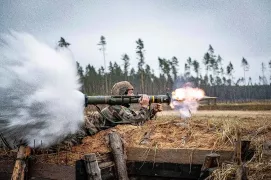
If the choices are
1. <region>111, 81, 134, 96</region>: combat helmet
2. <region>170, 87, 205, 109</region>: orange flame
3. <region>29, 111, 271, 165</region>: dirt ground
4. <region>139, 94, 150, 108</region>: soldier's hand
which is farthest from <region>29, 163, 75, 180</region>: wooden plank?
<region>111, 81, 134, 96</region>: combat helmet

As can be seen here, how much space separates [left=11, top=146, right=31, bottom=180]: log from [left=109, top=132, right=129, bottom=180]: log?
192 centimetres

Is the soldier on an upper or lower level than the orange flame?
lower

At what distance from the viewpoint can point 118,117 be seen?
801 cm

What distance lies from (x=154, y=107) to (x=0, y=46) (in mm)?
4305

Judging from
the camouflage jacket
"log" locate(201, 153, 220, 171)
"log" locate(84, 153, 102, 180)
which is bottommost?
"log" locate(84, 153, 102, 180)

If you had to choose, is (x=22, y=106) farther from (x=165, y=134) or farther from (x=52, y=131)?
(x=165, y=134)

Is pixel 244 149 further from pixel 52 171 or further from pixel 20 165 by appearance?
pixel 20 165

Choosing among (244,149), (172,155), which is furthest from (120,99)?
(244,149)

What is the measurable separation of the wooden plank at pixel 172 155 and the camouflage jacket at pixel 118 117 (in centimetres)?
203

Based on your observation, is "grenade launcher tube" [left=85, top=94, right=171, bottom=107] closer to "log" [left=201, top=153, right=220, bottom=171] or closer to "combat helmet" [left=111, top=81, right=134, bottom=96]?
"combat helmet" [left=111, top=81, right=134, bottom=96]

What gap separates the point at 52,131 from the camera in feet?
19.9

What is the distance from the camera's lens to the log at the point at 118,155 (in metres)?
5.53

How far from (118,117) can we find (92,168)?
111 inches

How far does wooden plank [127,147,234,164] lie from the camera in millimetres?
5070
